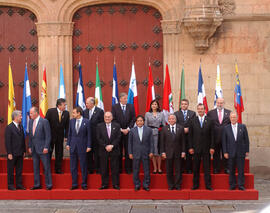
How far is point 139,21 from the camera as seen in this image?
1441cm

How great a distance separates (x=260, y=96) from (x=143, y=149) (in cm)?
398

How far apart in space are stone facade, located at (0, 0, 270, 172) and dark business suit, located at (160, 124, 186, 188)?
8.92 ft

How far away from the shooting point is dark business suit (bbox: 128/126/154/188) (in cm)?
1126

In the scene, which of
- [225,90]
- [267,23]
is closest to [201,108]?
[225,90]

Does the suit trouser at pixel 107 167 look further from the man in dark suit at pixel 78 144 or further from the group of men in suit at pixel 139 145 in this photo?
the man in dark suit at pixel 78 144

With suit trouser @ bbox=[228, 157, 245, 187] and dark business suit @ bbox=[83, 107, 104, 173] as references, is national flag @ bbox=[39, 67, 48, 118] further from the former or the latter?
suit trouser @ bbox=[228, 157, 245, 187]

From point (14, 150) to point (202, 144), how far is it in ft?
11.9

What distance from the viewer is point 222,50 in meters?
13.9

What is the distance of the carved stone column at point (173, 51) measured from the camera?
14.0m

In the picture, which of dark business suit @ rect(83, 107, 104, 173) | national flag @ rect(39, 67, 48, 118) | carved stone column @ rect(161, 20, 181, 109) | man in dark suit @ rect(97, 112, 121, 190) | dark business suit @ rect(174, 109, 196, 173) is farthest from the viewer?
carved stone column @ rect(161, 20, 181, 109)

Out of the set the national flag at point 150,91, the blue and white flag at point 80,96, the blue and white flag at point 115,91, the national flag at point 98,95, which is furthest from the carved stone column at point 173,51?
the blue and white flag at point 80,96

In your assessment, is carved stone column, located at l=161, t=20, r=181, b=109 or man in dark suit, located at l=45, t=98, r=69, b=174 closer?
man in dark suit, located at l=45, t=98, r=69, b=174

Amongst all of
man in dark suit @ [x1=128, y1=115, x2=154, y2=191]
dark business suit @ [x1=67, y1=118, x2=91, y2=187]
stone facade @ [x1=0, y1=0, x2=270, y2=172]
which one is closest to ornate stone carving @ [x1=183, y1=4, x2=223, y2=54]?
stone facade @ [x1=0, y1=0, x2=270, y2=172]

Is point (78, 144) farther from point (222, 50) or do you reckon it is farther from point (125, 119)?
point (222, 50)
